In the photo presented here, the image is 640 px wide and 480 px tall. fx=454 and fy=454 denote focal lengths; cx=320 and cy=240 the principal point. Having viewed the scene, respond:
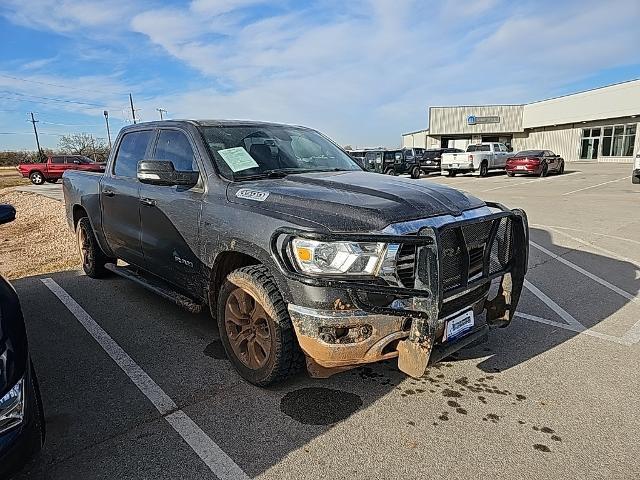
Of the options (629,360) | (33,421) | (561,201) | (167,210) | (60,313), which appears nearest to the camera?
(33,421)

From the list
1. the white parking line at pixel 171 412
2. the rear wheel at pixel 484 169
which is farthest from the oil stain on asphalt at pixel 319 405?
the rear wheel at pixel 484 169

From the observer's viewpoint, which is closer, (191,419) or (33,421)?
(33,421)

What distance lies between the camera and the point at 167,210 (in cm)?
390

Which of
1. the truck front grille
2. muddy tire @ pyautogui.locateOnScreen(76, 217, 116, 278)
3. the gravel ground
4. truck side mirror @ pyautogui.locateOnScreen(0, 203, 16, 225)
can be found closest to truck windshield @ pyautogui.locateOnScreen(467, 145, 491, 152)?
the gravel ground

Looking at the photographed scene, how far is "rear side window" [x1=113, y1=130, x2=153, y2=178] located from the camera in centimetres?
463

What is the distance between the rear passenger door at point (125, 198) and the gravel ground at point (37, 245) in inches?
85.2

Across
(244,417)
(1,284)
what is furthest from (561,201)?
(1,284)

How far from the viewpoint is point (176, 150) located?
4.05m

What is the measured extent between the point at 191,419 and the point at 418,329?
5.05 feet

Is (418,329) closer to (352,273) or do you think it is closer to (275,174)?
(352,273)

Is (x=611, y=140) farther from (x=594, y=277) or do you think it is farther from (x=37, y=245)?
(x=37, y=245)

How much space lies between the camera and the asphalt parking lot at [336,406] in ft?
8.10

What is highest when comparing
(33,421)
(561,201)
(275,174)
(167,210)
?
(275,174)

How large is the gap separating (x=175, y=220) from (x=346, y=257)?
1.81 metres
